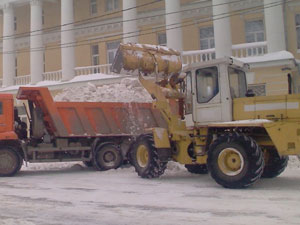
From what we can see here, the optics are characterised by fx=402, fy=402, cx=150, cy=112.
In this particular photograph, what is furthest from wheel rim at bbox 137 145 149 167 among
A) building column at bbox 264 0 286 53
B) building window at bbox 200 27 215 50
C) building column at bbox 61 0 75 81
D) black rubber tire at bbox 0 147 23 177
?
building window at bbox 200 27 215 50

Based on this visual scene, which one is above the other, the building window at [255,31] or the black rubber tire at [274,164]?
the building window at [255,31]

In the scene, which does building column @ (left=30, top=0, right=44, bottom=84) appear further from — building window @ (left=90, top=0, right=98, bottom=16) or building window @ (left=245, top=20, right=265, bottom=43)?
building window @ (left=245, top=20, right=265, bottom=43)

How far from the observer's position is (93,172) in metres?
13.3

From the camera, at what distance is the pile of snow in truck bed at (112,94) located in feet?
55.7

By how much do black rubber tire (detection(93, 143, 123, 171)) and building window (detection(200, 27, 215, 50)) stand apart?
43.0 feet

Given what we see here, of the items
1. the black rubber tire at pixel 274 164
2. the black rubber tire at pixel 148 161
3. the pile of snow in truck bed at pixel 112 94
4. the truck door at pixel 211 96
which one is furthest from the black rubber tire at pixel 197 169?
the pile of snow in truck bed at pixel 112 94

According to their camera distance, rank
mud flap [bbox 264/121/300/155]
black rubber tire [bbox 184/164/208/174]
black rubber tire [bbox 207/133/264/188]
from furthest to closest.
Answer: black rubber tire [bbox 184/164/208/174] → black rubber tire [bbox 207/133/264/188] → mud flap [bbox 264/121/300/155]

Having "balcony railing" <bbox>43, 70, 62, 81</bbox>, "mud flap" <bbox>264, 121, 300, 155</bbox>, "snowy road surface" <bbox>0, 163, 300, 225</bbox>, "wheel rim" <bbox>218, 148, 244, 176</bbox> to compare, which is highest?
"balcony railing" <bbox>43, 70, 62, 81</bbox>

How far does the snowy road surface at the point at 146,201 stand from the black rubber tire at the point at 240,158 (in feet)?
0.81

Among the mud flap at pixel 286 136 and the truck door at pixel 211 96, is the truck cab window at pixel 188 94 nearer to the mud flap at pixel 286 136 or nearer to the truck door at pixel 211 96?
the truck door at pixel 211 96

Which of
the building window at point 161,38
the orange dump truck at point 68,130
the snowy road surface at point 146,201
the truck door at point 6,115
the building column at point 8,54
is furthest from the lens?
the building column at point 8,54

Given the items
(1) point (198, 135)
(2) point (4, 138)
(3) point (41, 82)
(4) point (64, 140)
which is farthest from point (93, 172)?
(3) point (41, 82)

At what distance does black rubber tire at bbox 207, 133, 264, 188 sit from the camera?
8.65 meters

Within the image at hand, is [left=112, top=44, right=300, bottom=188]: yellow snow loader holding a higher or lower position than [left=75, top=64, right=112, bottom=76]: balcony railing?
lower
